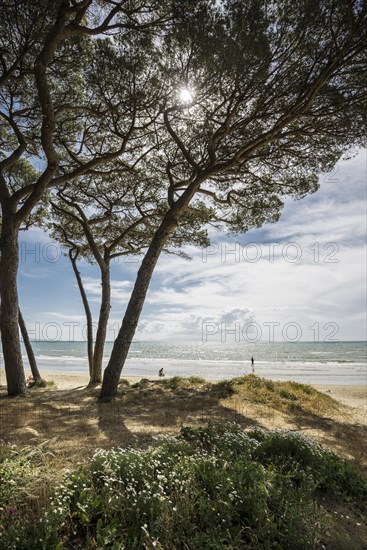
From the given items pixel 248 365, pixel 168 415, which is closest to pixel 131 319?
pixel 168 415

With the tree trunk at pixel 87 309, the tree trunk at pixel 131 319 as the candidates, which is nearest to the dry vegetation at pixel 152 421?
the tree trunk at pixel 131 319

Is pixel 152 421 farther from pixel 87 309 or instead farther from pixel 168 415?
pixel 87 309

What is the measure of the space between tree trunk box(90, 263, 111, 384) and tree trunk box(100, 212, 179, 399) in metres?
4.44

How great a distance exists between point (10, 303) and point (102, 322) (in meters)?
4.85

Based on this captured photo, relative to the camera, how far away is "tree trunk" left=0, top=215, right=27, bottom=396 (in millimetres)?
9078

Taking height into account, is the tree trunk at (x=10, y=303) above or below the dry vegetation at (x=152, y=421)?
above

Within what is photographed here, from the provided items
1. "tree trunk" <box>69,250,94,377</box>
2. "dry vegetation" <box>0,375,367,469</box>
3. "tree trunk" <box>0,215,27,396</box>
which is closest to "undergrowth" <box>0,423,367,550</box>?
"dry vegetation" <box>0,375,367,469</box>

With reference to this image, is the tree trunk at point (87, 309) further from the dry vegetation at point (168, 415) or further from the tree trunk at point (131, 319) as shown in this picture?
the tree trunk at point (131, 319)

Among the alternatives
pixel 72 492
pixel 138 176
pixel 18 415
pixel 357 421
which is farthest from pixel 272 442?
pixel 138 176

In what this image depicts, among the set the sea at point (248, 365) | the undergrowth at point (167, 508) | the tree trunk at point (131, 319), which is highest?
the tree trunk at point (131, 319)

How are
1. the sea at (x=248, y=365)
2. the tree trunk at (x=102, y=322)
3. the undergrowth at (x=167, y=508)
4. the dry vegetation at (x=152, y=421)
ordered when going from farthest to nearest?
1. the sea at (x=248, y=365)
2. the tree trunk at (x=102, y=322)
3. the dry vegetation at (x=152, y=421)
4. the undergrowth at (x=167, y=508)

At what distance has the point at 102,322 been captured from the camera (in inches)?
538

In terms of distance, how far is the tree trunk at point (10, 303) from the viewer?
29.8 feet

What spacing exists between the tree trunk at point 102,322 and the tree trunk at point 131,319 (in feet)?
14.6
